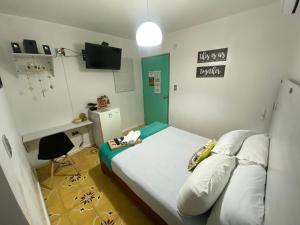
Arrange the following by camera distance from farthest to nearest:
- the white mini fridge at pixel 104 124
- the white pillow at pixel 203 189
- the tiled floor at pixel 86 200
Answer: the white mini fridge at pixel 104 124, the tiled floor at pixel 86 200, the white pillow at pixel 203 189

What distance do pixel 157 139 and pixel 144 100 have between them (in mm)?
2067

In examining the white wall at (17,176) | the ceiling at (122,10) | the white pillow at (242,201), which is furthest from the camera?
the ceiling at (122,10)

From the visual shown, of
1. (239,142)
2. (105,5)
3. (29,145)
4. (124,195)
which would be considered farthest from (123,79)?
(239,142)

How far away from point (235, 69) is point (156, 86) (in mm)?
1769

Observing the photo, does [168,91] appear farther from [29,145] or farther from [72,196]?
[29,145]

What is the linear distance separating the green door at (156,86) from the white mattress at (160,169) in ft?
4.66

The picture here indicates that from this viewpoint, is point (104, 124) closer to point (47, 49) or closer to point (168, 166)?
point (47, 49)

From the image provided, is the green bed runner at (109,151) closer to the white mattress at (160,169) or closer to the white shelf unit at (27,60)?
the white mattress at (160,169)

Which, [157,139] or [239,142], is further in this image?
[157,139]

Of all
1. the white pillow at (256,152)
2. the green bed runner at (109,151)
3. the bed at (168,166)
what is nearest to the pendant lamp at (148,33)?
the bed at (168,166)

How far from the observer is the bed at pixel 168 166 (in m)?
0.76

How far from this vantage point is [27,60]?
205cm

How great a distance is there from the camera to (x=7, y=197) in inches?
19.6

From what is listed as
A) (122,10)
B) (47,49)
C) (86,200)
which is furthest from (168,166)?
(47,49)
